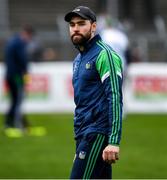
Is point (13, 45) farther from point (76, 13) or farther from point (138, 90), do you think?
point (76, 13)

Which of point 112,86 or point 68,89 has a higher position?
point 112,86

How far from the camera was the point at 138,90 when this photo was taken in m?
20.3

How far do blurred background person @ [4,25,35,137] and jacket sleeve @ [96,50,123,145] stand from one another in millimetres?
8560

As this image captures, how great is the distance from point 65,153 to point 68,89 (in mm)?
7646

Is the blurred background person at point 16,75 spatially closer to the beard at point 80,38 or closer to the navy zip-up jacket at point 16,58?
the navy zip-up jacket at point 16,58

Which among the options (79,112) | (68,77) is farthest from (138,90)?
(79,112)

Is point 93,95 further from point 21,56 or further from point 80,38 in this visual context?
point 21,56

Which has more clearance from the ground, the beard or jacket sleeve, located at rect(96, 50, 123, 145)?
the beard

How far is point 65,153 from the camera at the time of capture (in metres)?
12.5

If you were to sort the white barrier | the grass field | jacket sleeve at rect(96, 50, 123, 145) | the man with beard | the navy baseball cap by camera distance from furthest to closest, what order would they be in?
the white barrier → the grass field → the navy baseball cap → the man with beard → jacket sleeve at rect(96, 50, 123, 145)

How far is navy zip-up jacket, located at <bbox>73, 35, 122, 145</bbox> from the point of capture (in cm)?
612

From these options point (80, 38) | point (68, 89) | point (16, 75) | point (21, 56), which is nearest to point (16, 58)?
point (21, 56)

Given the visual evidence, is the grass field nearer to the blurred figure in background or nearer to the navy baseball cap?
the blurred figure in background

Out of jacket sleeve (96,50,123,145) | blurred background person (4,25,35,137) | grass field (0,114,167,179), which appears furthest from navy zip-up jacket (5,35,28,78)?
jacket sleeve (96,50,123,145)
